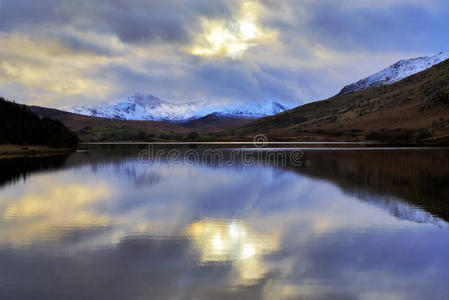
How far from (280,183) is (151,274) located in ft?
64.5

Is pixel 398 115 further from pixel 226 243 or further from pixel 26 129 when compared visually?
pixel 226 243

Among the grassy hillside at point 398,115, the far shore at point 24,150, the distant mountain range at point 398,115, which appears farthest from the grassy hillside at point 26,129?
the grassy hillside at point 398,115

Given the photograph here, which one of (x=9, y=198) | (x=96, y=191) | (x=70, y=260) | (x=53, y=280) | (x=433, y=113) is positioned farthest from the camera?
(x=433, y=113)

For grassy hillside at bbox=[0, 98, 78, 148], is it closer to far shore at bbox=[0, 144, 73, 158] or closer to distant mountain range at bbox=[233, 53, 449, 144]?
far shore at bbox=[0, 144, 73, 158]

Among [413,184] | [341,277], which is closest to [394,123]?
[413,184]

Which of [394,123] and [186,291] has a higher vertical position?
[394,123]

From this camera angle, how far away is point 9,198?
22.2 m

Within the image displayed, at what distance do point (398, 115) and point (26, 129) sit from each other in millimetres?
109632

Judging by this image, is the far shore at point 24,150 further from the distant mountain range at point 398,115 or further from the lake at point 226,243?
the distant mountain range at point 398,115

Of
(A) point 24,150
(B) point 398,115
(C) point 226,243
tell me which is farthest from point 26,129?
(B) point 398,115

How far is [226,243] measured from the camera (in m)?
13.0

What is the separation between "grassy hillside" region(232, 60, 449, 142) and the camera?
112963mm

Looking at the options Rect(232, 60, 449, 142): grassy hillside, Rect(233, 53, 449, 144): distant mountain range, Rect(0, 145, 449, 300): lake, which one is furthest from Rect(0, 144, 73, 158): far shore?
Rect(232, 60, 449, 142): grassy hillside

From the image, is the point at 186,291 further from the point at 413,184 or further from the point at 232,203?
the point at 413,184
